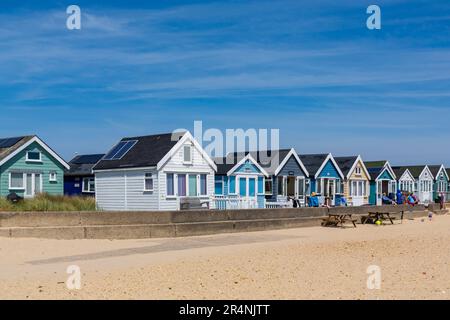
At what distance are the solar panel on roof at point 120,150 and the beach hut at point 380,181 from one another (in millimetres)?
23679

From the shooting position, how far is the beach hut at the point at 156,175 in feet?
107

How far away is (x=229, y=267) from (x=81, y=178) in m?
30.0

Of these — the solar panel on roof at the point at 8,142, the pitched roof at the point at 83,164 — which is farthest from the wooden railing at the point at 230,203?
the solar panel on roof at the point at 8,142

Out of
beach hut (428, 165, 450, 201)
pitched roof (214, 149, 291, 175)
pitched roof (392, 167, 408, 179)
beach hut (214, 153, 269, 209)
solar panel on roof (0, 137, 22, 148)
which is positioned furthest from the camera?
beach hut (428, 165, 450, 201)

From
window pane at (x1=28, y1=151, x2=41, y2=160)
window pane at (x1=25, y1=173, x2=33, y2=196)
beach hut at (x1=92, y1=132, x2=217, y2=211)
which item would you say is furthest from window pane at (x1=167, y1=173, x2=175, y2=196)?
window pane at (x1=28, y1=151, x2=41, y2=160)

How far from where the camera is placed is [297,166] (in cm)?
4203

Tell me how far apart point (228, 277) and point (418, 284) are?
12.0 ft

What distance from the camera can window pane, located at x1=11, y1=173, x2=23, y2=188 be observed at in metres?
34.0

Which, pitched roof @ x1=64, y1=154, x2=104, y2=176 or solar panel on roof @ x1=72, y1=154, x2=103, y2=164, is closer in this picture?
pitched roof @ x1=64, y1=154, x2=104, y2=176

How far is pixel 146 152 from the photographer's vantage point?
1335 inches

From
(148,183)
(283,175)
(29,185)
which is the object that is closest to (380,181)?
(283,175)

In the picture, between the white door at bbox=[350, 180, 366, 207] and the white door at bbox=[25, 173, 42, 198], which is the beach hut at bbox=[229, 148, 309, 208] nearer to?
the white door at bbox=[350, 180, 366, 207]

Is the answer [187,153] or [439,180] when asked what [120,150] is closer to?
[187,153]
